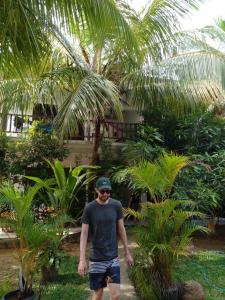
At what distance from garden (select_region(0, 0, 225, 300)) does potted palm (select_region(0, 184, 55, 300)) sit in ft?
0.06

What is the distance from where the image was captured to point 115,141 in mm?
12516

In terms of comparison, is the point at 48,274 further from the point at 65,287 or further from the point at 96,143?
the point at 96,143

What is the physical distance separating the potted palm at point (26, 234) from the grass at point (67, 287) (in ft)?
2.01

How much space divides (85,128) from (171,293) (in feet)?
28.4

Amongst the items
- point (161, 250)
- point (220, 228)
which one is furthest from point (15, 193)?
point (220, 228)

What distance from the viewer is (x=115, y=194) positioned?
1132cm

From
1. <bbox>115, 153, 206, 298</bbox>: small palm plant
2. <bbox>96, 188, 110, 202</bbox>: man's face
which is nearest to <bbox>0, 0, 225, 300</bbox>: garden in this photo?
<bbox>115, 153, 206, 298</bbox>: small palm plant

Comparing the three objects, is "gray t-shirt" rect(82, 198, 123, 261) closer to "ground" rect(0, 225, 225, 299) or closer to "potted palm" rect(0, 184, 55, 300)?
"potted palm" rect(0, 184, 55, 300)

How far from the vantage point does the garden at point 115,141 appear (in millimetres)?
4836

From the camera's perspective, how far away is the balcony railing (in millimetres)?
11607

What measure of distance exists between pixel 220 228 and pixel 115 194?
152 inches

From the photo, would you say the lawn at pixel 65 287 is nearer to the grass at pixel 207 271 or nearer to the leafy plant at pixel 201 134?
the grass at pixel 207 271

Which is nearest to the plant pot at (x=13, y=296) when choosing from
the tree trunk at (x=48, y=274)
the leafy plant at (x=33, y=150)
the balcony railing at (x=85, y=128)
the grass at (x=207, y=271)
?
the tree trunk at (x=48, y=274)

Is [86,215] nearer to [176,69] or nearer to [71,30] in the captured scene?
[71,30]
